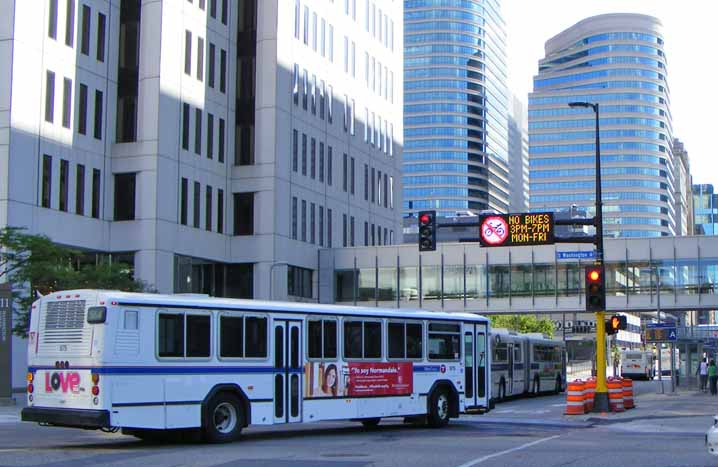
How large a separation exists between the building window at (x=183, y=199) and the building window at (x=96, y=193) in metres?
4.80

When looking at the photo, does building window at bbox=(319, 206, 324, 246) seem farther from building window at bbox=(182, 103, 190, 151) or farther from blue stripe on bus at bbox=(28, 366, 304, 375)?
blue stripe on bus at bbox=(28, 366, 304, 375)

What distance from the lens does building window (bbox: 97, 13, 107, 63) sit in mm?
55375

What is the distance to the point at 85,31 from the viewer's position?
54188mm

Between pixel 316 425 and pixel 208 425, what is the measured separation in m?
8.13

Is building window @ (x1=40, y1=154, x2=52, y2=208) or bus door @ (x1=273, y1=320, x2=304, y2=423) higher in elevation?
building window @ (x1=40, y1=154, x2=52, y2=208)

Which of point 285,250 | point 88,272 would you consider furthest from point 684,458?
point 285,250

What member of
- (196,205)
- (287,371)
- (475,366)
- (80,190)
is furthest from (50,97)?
(287,371)

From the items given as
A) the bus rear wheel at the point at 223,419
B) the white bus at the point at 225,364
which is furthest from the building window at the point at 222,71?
the bus rear wheel at the point at 223,419

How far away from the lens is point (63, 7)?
52.2 m

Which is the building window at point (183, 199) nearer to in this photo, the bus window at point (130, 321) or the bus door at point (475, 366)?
the bus door at point (475, 366)

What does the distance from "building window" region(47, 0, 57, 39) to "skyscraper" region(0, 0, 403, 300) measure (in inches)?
2.8

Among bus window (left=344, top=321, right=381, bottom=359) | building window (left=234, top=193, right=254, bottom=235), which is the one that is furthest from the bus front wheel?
building window (left=234, top=193, right=254, bottom=235)

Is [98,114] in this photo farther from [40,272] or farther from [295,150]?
[40,272]

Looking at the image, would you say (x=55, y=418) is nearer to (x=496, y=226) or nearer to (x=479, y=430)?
(x=479, y=430)
